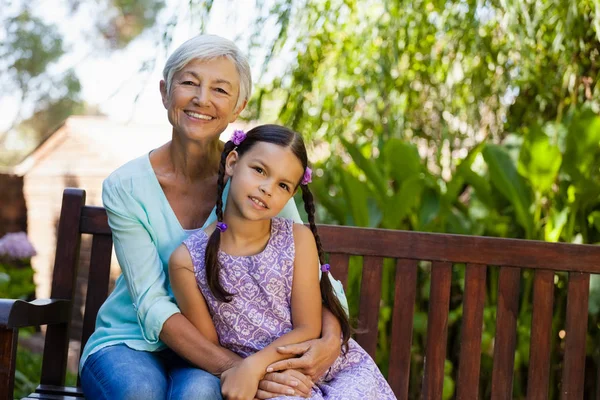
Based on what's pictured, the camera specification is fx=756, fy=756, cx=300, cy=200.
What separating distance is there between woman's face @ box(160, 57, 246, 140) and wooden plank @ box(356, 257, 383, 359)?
0.70 m

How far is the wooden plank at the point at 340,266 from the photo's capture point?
7.98 feet

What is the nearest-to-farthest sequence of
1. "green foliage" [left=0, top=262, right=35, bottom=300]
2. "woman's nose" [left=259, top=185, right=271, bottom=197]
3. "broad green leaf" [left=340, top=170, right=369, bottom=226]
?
1. "woman's nose" [left=259, top=185, right=271, bottom=197]
2. "broad green leaf" [left=340, top=170, right=369, bottom=226]
3. "green foliage" [left=0, top=262, right=35, bottom=300]

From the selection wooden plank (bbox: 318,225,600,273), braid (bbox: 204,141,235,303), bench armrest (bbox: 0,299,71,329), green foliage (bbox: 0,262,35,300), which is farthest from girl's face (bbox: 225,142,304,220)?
green foliage (bbox: 0,262,35,300)

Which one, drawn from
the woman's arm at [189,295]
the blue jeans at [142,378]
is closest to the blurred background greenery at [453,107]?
the woman's arm at [189,295]

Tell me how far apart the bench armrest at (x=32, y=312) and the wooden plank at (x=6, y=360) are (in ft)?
0.09

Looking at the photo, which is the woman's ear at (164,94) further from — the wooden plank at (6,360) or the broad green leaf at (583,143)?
the broad green leaf at (583,143)

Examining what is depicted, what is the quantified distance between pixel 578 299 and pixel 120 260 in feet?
4.61

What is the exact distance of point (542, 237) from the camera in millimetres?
3387

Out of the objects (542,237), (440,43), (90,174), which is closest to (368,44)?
(440,43)

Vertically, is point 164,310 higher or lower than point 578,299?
lower

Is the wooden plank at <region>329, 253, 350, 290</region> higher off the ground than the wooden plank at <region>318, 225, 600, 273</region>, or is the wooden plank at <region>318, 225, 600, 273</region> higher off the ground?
the wooden plank at <region>318, 225, 600, 273</region>

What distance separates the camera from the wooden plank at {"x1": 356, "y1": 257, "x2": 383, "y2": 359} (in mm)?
2420

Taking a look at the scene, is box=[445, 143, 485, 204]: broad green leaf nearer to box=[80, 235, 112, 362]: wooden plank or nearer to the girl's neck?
the girl's neck

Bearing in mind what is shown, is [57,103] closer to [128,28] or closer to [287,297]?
[128,28]
